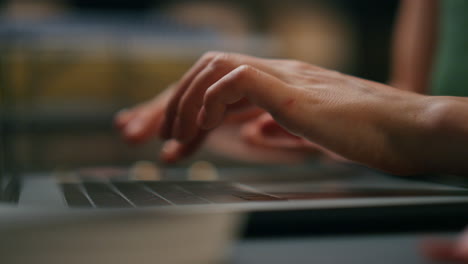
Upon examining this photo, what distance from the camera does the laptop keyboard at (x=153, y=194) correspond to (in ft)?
1.30

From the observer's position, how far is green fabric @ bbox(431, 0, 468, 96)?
792 mm

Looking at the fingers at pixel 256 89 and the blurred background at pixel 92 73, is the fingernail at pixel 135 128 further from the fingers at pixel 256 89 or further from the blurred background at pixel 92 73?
the blurred background at pixel 92 73

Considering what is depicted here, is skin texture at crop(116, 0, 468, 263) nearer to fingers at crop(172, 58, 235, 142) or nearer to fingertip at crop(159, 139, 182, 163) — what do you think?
fingers at crop(172, 58, 235, 142)

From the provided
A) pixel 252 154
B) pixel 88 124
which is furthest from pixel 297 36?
pixel 252 154

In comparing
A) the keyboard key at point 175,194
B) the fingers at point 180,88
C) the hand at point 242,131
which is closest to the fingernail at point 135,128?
the hand at point 242,131

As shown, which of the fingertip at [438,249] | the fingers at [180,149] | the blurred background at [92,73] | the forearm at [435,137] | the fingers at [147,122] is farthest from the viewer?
the blurred background at [92,73]

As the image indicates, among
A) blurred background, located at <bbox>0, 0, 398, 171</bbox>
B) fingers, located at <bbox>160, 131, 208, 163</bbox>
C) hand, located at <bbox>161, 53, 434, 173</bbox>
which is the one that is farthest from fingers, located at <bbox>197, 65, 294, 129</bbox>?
blurred background, located at <bbox>0, 0, 398, 171</bbox>

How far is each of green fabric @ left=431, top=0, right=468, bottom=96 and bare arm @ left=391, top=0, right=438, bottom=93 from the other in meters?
0.09

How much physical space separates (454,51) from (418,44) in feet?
0.53

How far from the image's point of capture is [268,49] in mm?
2160

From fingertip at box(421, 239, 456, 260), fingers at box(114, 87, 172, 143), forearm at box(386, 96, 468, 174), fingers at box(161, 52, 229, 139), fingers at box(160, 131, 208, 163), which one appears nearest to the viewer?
fingertip at box(421, 239, 456, 260)

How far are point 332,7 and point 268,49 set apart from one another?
10.6 feet

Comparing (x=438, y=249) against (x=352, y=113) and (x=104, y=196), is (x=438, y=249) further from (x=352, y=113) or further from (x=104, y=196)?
(x=104, y=196)

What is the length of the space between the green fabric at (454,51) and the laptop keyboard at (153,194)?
47cm
